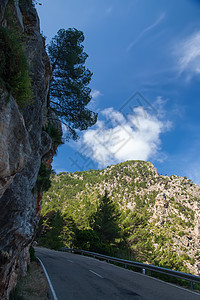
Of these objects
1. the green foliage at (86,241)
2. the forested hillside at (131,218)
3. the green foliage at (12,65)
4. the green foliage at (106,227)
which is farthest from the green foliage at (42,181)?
the green foliage at (106,227)

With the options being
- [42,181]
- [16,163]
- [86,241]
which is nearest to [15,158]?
[16,163]

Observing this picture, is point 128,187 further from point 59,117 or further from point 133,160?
point 59,117

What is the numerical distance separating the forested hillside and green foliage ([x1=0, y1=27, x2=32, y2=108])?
15853 mm

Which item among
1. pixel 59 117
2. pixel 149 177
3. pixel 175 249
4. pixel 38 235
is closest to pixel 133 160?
pixel 149 177

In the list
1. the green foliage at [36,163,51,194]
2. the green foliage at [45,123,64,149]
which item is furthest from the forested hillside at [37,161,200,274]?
the green foliage at [36,163,51,194]

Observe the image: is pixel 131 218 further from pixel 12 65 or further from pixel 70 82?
pixel 12 65

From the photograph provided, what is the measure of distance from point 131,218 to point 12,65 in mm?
51419

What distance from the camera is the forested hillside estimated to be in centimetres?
3136

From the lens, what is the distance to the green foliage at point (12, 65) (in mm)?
4309

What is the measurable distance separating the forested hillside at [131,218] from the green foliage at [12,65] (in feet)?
52.0

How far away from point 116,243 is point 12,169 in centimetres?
3145

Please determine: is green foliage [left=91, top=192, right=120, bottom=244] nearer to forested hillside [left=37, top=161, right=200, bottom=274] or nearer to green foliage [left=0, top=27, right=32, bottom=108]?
forested hillside [left=37, top=161, right=200, bottom=274]

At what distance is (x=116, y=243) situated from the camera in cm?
3120

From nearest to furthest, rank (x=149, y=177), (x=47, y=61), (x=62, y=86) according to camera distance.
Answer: (x=47, y=61) → (x=62, y=86) → (x=149, y=177)
